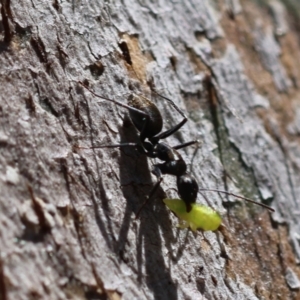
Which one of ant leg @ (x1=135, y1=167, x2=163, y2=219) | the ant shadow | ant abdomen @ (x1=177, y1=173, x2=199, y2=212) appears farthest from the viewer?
ant abdomen @ (x1=177, y1=173, x2=199, y2=212)

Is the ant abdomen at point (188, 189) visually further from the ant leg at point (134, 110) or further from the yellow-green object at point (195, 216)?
the ant leg at point (134, 110)

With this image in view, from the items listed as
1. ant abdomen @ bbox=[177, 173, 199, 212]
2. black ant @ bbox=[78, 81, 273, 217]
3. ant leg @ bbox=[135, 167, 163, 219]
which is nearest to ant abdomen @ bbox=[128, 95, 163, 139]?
black ant @ bbox=[78, 81, 273, 217]

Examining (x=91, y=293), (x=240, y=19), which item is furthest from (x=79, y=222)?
(x=240, y=19)

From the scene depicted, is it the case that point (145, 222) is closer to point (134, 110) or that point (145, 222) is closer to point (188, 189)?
point (188, 189)

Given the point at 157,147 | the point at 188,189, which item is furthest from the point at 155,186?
the point at 157,147

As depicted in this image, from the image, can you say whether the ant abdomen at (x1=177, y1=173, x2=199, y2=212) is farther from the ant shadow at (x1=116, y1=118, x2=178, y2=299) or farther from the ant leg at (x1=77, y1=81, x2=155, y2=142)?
the ant leg at (x1=77, y1=81, x2=155, y2=142)

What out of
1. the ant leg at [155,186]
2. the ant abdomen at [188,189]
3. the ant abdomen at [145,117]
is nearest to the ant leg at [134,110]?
the ant abdomen at [145,117]

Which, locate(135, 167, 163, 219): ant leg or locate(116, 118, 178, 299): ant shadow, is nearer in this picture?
locate(116, 118, 178, 299): ant shadow
